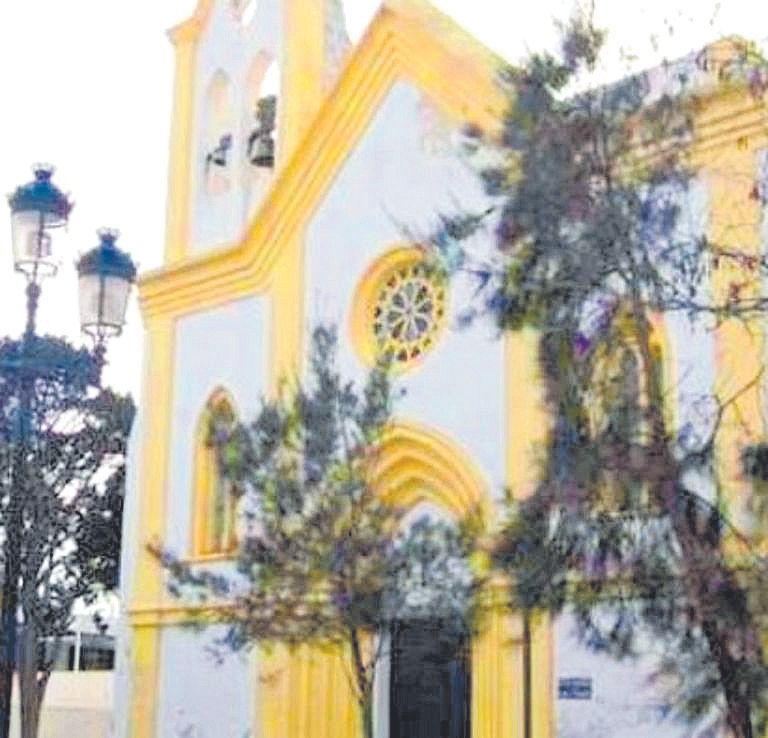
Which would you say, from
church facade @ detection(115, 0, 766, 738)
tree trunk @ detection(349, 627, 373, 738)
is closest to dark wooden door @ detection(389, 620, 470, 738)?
church facade @ detection(115, 0, 766, 738)

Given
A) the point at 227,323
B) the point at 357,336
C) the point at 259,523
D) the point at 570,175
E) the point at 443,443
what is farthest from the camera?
the point at 227,323

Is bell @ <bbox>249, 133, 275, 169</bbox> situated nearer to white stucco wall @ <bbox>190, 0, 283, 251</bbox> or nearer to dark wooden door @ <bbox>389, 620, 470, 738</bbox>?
white stucco wall @ <bbox>190, 0, 283, 251</bbox>

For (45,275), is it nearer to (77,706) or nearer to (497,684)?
(497,684)

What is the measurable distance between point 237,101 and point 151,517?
20.4 feet

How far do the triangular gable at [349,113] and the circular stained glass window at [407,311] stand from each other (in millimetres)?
1804

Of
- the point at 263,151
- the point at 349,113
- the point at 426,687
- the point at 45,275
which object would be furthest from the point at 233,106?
the point at 45,275

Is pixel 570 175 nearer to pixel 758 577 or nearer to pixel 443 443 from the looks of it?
pixel 758 577

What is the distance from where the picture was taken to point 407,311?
65.9ft

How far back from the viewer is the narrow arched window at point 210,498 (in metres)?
21.5

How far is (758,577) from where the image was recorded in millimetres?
10273

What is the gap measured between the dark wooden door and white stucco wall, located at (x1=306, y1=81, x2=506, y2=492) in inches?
84.0

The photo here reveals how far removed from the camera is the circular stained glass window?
64.1 ft

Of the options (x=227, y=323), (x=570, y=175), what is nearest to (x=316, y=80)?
(x=227, y=323)

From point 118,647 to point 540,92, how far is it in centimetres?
1308
